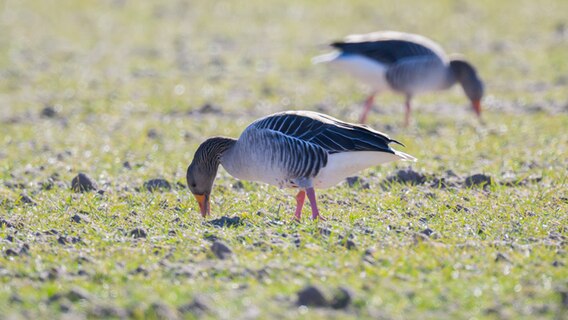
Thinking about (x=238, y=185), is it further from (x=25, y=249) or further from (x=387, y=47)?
(x=387, y=47)

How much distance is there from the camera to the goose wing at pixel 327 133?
7992 millimetres

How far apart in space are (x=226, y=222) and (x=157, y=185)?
2016 millimetres

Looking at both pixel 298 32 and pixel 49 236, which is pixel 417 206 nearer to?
pixel 49 236

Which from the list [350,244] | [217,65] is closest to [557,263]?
[350,244]

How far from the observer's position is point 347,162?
8.10 metres

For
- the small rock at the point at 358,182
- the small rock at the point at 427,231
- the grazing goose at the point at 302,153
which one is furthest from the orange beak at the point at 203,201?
the small rock at the point at 427,231

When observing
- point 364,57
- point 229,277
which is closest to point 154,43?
point 364,57

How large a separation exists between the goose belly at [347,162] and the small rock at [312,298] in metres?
2.49

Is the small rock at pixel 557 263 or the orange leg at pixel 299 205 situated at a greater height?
the small rock at pixel 557 263

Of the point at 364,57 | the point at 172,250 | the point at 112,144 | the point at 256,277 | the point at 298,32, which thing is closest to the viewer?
the point at 256,277

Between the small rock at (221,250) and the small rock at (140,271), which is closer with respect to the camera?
the small rock at (140,271)

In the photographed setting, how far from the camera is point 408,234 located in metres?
7.41

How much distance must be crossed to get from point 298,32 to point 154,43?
12.3ft

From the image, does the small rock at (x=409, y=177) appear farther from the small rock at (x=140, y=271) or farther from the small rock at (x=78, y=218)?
the small rock at (x=140, y=271)
